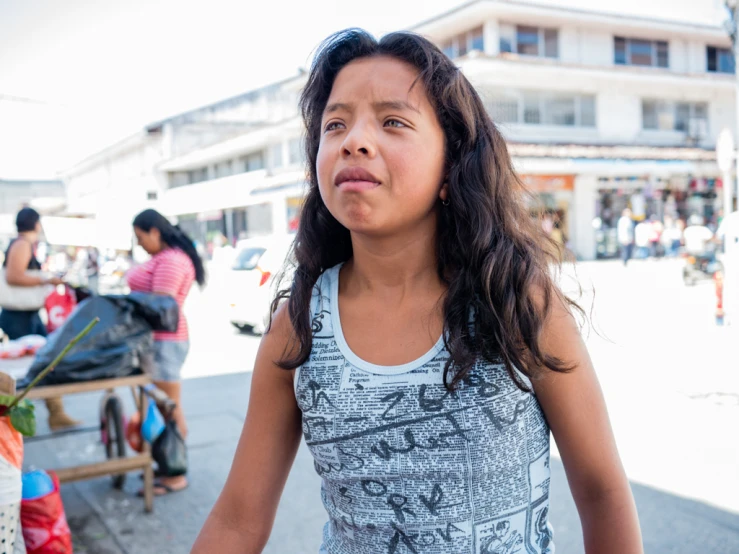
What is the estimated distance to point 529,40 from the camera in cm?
2875

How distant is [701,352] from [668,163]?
22.7m

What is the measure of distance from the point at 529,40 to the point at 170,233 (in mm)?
26674

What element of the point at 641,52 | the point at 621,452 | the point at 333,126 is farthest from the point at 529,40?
the point at 333,126

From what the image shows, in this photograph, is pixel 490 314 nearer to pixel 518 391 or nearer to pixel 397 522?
pixel 518 391

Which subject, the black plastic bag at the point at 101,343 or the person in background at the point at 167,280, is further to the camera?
the person in background at the point at 167,280

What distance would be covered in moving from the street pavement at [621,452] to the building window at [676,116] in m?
23.8

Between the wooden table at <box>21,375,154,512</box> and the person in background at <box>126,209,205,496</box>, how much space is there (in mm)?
235

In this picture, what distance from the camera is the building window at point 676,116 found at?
102ft

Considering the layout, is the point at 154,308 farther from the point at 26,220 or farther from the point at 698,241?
→ the point at 698,241

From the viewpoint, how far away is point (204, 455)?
538 cm

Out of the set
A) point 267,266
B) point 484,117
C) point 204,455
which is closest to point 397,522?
point 484,117

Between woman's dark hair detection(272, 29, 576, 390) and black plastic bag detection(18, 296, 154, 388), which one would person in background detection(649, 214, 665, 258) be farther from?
woman's dark hair detection(272, 29, 576, 390)

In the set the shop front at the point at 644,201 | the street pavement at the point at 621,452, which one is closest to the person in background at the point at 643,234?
the shop front at the point at 644,201

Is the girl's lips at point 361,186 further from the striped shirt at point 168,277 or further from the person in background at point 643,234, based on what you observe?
the person in background at point 643,234
